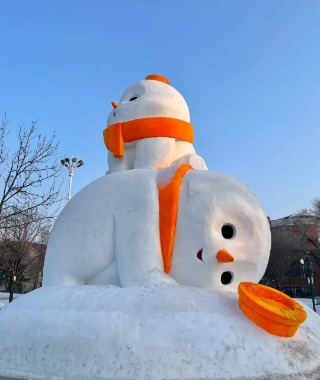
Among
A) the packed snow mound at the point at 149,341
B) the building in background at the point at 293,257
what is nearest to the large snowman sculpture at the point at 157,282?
the packed snow mound at the point at 149,341

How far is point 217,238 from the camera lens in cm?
586

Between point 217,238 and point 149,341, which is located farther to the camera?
point 217,238

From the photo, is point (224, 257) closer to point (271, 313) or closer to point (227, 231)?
point (227, 231)

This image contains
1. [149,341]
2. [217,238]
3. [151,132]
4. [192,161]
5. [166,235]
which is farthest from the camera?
[151,132]

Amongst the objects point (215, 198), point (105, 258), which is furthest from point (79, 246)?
point (215, 198)

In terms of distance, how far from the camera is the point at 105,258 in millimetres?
6305

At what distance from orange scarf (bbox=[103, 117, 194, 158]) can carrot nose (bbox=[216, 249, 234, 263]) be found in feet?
9.08

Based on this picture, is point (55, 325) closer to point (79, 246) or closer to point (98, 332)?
point (98, 332)

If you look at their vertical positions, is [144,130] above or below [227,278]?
above

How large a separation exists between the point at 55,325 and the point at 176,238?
2.19 m

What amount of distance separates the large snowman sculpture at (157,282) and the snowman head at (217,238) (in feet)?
0.05

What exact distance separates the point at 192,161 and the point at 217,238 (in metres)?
1.98

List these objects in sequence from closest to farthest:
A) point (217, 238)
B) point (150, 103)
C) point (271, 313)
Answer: point (271, 313)
point (217, 238)
point (150, 103)

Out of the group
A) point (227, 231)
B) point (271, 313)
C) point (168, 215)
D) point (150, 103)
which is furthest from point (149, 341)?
point (150, 103)
